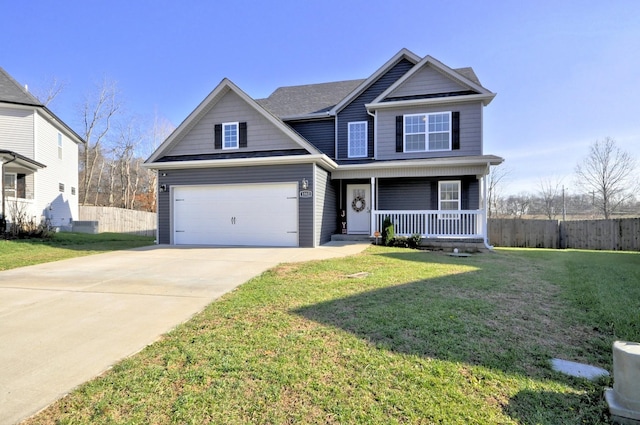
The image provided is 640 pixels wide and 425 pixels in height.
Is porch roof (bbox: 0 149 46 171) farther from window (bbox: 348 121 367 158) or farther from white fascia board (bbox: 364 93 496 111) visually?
white fascia board (bbox: 364 93 496 111)

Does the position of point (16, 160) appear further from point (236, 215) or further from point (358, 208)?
point (358, 208)

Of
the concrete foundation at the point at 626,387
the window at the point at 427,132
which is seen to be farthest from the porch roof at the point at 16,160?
the concrete foundation at the point at 626,387

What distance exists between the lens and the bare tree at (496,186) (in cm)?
2955

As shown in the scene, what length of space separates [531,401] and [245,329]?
8.95 ft

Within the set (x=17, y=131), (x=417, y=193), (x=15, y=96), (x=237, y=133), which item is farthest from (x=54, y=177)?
(x=417, y=193)

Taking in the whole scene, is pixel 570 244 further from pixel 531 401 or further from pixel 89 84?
pixel 89 84

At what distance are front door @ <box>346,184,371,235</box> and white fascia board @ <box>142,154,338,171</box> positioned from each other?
198 centimetres

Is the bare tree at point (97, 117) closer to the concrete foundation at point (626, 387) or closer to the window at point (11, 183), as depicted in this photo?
the window at point (11, 183)

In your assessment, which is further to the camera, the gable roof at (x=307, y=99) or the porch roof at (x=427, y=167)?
the gable roof at (x=307, y=99)

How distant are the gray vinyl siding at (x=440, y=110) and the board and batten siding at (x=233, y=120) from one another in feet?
13.2

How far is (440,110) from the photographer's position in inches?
512

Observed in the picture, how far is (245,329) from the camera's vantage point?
3.68 m

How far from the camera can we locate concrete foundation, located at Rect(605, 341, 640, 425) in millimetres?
2134

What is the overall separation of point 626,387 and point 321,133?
44.6ft
